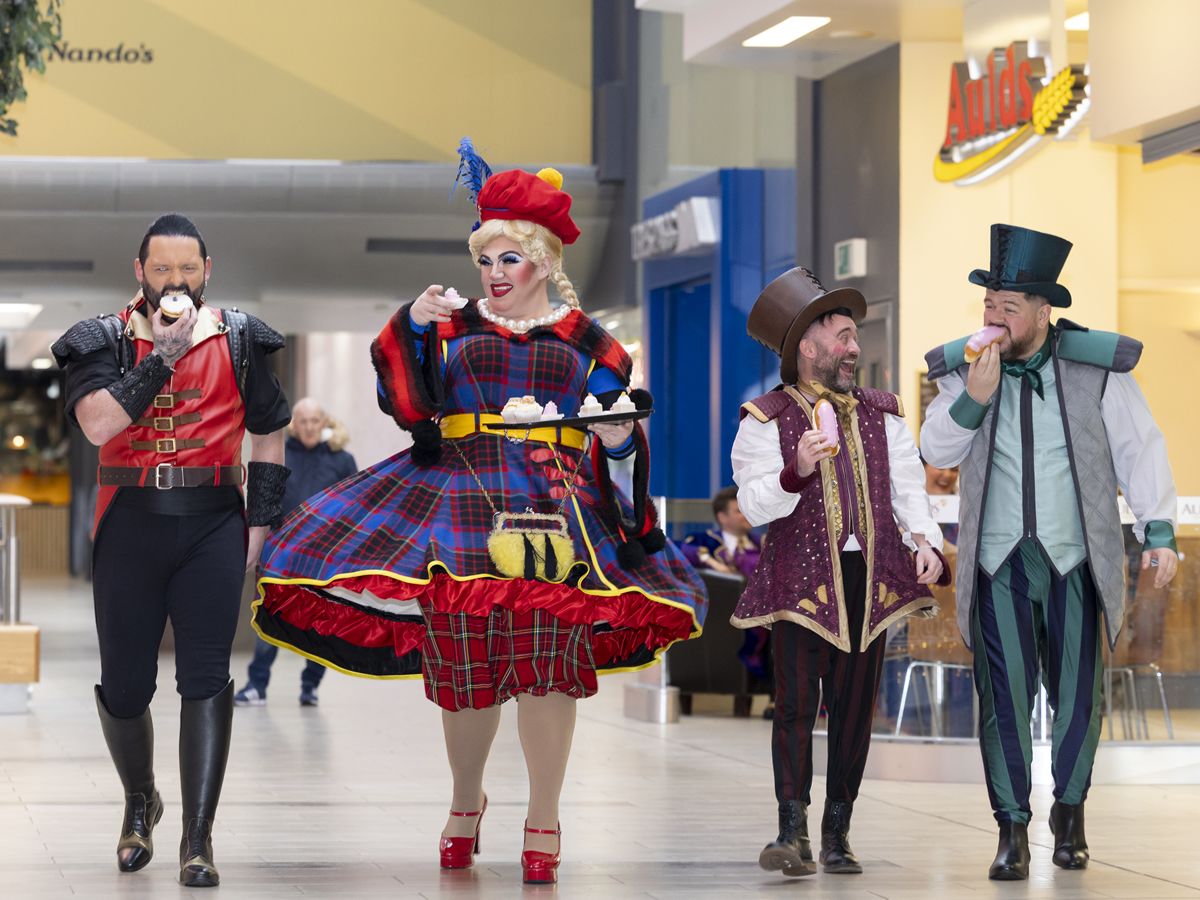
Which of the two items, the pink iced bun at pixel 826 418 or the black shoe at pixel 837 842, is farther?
the black shoe at pixel 837 842

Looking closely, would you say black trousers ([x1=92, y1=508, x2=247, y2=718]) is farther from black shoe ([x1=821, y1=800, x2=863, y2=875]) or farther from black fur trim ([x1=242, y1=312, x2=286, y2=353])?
A: black shoe ([x1=821, y1=800, x2=863, y2=875])

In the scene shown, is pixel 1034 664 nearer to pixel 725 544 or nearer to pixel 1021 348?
pixel 1021 348

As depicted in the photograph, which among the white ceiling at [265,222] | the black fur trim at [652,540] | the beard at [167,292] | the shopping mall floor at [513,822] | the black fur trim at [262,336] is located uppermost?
the white ceiling at [265,222]

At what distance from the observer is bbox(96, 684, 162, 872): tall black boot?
15.9ft

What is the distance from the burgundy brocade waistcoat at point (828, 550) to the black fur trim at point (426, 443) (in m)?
0.78

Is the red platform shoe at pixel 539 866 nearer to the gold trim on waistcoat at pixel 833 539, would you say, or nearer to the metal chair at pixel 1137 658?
the gold trim on waistcoat at pixel 833 539

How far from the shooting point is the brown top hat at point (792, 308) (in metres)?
5.02

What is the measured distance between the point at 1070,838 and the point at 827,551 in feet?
3.20

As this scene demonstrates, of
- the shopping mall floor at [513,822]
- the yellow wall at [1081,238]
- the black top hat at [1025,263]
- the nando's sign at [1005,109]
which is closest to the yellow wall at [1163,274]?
the yellow wall at [1081,238]

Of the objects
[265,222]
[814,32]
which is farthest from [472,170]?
[265,222]

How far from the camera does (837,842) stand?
16.4ft

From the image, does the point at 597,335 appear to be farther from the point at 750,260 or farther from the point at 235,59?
the point at 235,59

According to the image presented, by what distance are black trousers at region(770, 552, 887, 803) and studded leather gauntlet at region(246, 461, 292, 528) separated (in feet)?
4.12

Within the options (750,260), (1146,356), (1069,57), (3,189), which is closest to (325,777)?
(1146,356)
